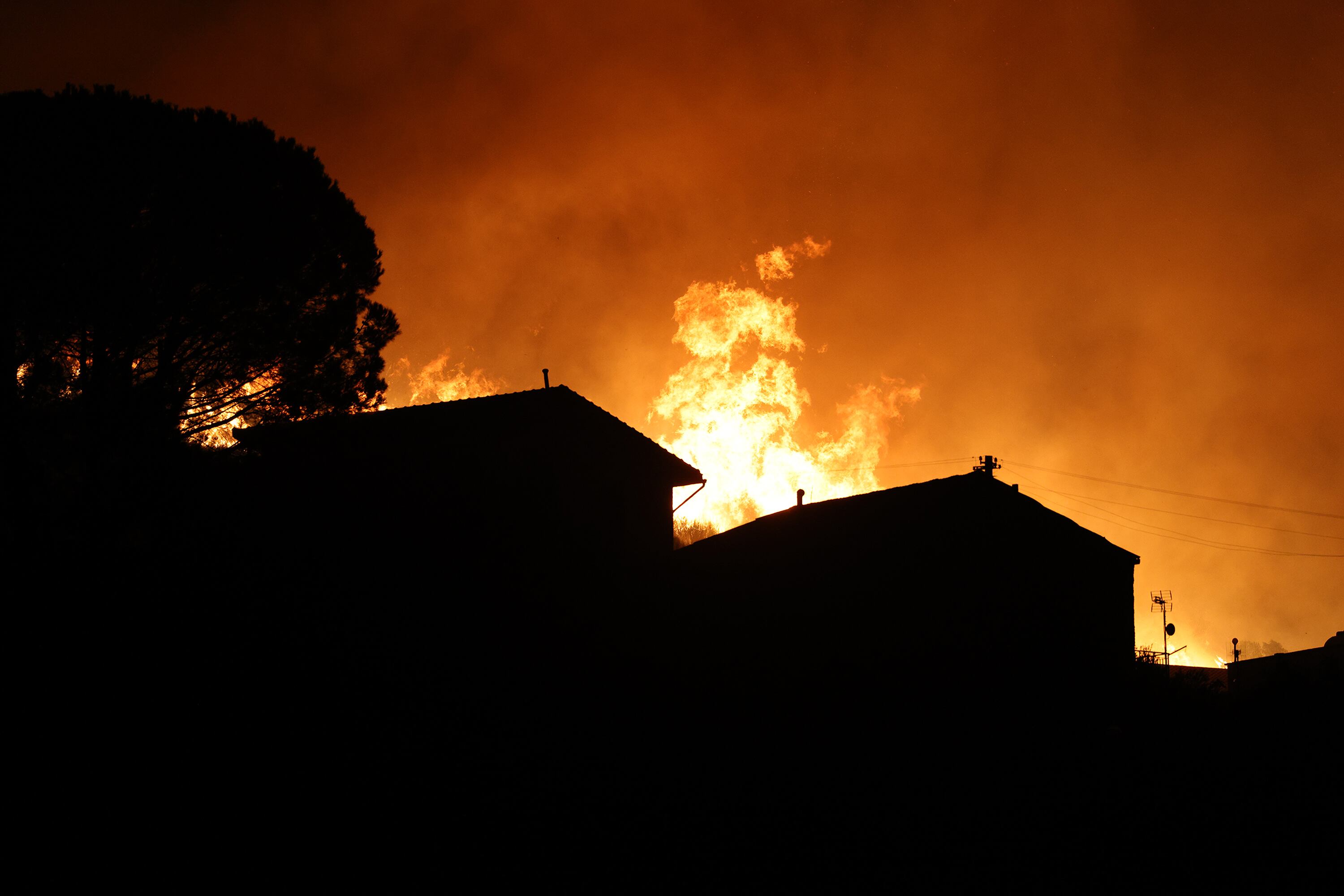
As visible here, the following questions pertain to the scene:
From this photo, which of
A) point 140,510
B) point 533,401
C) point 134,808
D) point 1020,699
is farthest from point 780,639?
point 140,510

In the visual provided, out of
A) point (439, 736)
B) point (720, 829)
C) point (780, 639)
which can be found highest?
point (780, 639)

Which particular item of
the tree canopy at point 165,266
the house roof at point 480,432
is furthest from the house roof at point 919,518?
the tree canopy at point 165,266

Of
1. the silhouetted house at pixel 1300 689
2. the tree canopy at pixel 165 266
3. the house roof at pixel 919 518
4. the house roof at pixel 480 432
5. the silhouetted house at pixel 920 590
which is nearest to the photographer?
the tree canopy at pixel 165 266

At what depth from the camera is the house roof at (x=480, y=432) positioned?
16.7m

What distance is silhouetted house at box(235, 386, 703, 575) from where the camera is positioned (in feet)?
52.4

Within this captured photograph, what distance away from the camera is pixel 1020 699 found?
56.2 ft

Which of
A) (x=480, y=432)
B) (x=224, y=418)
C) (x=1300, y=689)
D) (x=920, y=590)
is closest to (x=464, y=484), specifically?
(x=480, y=432)

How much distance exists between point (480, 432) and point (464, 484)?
4.02 feet

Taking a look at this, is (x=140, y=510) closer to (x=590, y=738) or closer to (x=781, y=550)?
(x=590, y=738)

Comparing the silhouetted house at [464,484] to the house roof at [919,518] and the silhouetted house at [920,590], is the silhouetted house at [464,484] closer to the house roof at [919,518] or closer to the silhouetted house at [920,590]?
the silhouetted house at [920,590]

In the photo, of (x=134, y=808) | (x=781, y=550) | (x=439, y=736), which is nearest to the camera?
(x=134, y=808)

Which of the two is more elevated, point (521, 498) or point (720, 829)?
point (521, 498)

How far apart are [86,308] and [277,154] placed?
19.2 feet

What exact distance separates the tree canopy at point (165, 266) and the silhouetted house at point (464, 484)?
2.06m
